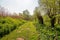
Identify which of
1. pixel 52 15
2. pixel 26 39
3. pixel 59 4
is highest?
pixel 59 4

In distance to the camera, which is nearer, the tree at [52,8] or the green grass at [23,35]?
the green grass at [23,35]

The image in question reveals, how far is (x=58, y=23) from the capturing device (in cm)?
2884

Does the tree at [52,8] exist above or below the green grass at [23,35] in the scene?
above

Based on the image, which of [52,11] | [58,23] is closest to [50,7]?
[52,11]

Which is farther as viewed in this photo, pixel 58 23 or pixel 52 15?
pixel 58 23

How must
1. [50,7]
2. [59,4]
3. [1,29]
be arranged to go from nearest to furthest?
[1,29]
[59,4]
[50,7]

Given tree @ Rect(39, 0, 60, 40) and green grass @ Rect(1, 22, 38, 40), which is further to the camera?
tree @ Rect(39, 0, 60, 40)

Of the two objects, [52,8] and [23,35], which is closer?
[23,35]

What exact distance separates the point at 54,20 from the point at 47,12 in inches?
70.9

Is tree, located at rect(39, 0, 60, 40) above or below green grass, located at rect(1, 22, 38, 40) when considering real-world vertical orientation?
above

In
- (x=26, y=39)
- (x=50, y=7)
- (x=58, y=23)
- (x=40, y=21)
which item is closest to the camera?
(x=26, y=39)

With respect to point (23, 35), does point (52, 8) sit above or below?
above

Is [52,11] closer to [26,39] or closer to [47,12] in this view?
[47,12]

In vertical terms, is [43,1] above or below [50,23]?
above
